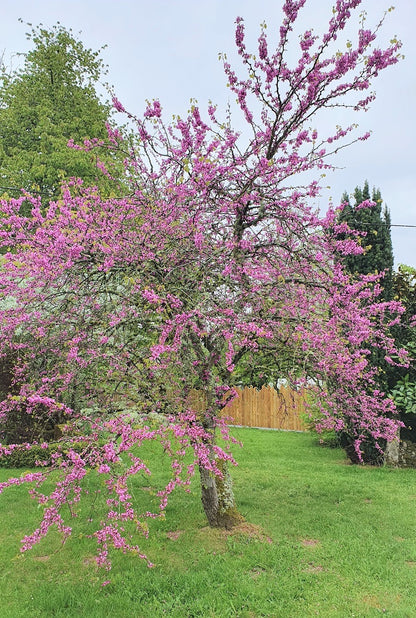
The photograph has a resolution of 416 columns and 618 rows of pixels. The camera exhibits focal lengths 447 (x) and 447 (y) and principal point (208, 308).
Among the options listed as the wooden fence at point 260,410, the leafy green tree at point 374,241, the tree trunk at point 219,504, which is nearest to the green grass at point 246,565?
the tree trunk at point 219,504

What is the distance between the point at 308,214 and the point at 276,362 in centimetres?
187

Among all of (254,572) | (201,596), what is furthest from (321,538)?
(201,596)

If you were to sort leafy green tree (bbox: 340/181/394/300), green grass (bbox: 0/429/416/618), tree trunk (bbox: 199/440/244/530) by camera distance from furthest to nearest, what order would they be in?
leafy green tree (bbox: 340/181/394/300)
tree trunk (bbox: 199/440/244/530)
green grass (bbox: 0/429/416/618)

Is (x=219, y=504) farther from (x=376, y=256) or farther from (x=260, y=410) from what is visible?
(x=260, y=410)

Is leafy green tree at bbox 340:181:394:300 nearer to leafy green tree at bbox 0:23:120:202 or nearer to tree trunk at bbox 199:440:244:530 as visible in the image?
tree trunk at bbox 199:440:244:530

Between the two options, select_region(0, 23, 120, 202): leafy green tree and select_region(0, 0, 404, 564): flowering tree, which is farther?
select_region(0, 23, 120, 202): leafy green tree

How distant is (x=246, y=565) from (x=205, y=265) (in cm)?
323

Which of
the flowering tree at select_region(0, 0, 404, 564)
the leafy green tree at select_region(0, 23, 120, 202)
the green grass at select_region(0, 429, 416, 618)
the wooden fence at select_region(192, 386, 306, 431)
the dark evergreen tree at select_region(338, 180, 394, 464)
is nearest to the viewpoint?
the green grass at select_region(0, 429, 416, 618)

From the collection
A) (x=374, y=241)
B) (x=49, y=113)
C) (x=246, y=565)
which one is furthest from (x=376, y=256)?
(x=49, y=113)

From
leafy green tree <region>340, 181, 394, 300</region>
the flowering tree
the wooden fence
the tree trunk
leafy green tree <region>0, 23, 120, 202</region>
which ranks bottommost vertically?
the tree trunk

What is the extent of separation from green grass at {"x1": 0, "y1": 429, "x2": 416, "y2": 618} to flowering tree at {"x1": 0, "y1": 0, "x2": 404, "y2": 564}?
0.46 m

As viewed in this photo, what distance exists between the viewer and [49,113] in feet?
59.0

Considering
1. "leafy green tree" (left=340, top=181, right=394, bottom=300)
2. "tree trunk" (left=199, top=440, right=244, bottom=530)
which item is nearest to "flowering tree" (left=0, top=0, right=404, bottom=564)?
"tree trunk" (left=199, top=440, right=244, bottom=530)

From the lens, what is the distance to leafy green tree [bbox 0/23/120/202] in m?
17.1
